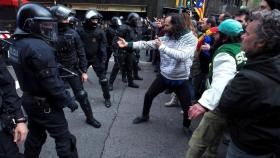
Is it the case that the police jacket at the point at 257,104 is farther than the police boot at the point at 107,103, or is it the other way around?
the police boot at the point at 107,103

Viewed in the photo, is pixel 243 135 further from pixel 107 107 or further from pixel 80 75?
pixel 107 107

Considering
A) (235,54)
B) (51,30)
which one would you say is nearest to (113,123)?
(51,30)

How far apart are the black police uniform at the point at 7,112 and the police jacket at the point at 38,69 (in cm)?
42

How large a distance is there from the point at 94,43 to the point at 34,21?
349 cm

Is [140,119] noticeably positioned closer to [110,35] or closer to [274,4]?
[274,4]

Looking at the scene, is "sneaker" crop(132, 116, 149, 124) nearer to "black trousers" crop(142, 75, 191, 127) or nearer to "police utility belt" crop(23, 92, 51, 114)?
"black trousers" crop(142, 75, 191, 127)

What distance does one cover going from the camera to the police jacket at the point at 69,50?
16.3 ft

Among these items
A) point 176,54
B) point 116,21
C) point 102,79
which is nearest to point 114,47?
point 116,21

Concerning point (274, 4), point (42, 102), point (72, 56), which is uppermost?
point (274, 4)

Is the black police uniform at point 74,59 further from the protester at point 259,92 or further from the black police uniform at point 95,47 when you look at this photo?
the protester at point 259,92

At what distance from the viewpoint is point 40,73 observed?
2.87 m

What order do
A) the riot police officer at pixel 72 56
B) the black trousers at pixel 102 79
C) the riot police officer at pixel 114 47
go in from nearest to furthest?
the riot police officer at pixel 72 56
the black trousers at pixel 102 79
the riot police officer at pixel 114 47

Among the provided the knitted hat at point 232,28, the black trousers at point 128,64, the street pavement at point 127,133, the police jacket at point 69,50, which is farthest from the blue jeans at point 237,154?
the black trousers at point 128,64

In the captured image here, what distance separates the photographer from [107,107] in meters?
6.19
